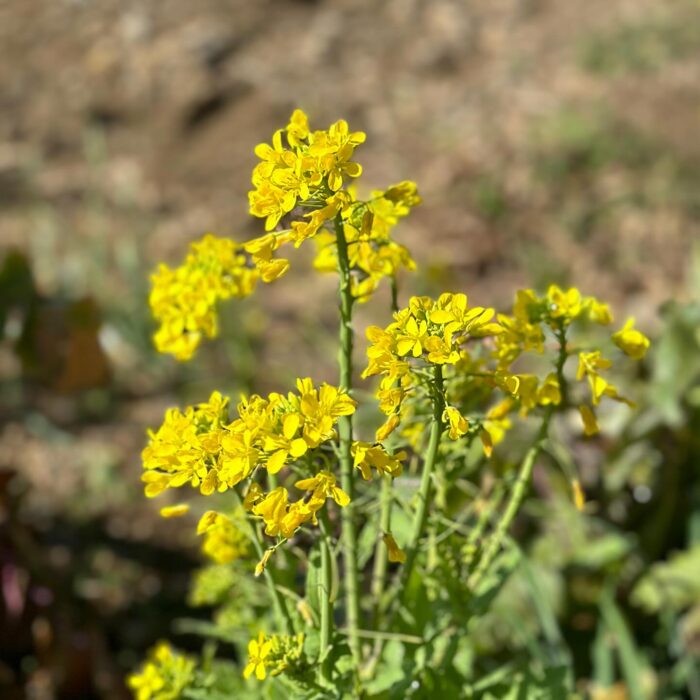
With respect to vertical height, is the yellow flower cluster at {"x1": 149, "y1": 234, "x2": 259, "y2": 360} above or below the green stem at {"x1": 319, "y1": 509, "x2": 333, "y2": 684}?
above

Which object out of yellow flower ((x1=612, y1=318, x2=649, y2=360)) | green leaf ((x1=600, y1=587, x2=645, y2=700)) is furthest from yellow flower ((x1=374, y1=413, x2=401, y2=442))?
green leaf ((x1=600, y1=587, x2=645, y2=700))

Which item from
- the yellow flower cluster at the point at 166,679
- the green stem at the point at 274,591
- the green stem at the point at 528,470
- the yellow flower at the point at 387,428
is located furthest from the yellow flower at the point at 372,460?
the yellow flower cluster at the point at 166,679

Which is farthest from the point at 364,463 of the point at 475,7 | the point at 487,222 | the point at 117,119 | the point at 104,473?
the point at 475,7

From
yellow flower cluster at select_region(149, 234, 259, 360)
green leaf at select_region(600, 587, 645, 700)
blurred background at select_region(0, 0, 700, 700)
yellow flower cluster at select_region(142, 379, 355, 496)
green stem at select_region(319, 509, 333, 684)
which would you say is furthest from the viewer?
blurred background at select_region(0, 0, 700, 700)

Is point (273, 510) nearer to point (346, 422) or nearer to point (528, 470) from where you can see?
point (346, 422)

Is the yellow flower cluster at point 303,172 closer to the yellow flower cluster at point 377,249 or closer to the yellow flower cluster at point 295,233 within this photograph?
the yellow flower cluster at point 295,233

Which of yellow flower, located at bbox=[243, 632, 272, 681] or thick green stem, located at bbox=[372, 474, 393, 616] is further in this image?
thick green stem, located at bbox=[372, 474, 393, 616]

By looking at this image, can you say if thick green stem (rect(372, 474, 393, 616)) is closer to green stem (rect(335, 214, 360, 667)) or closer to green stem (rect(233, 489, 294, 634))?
green stem (rect(335, 214, 360, 667))

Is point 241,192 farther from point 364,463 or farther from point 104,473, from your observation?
point 364,463

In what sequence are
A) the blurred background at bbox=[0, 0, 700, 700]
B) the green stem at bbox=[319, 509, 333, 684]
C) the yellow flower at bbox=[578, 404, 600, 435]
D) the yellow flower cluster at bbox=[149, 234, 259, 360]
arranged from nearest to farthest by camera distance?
the green stem at bbox=[319, 509, 333, 684] < the yellow flower at bbox=[578, 404, 600, 435] < the yellow flower cluster at bbox=[149, 234, 259, 360] < the blurred background at bbox=[0, 0, 700, 700]

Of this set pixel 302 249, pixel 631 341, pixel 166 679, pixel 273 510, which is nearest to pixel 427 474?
pixel 273 510
